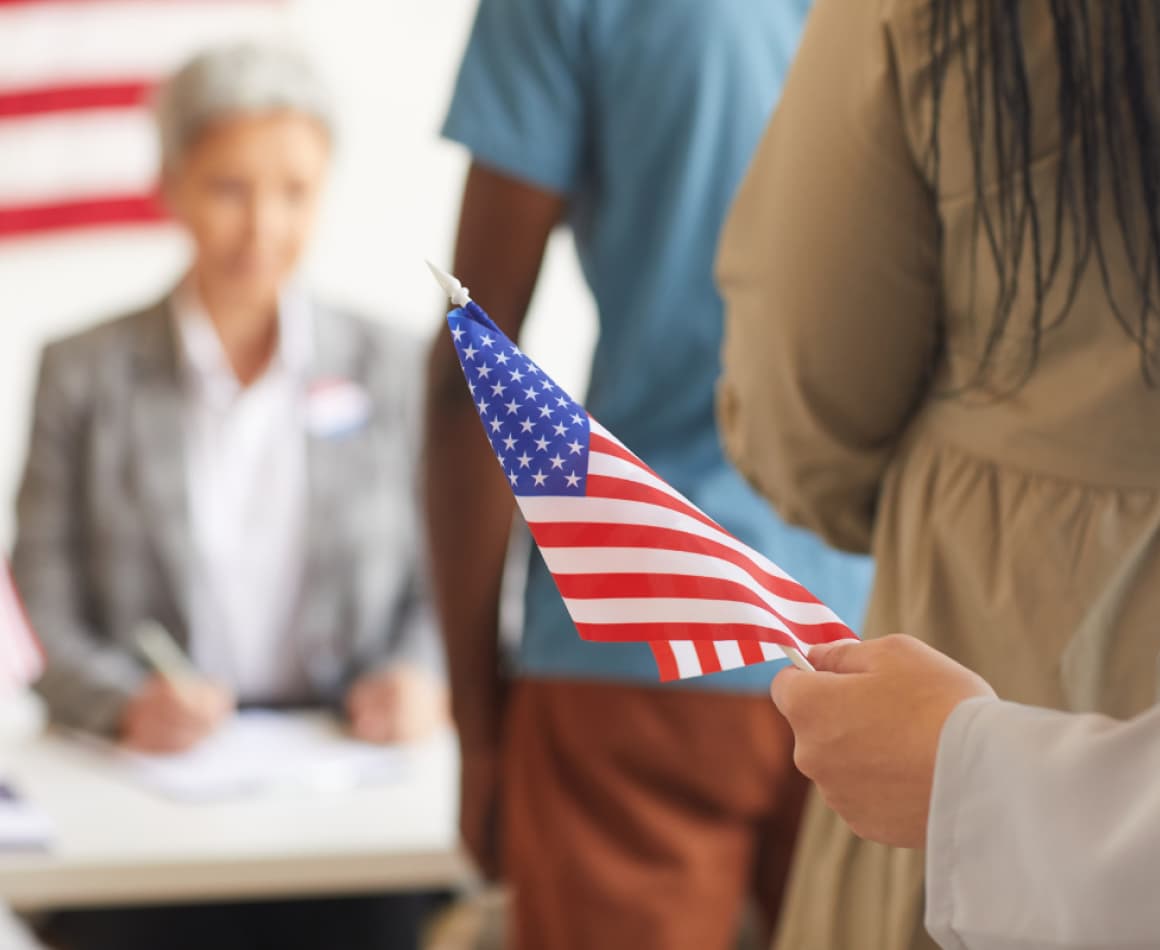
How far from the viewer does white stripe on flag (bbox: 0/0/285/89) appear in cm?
329

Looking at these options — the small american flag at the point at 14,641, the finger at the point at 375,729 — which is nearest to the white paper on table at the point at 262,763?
the finger at the point at 375,729

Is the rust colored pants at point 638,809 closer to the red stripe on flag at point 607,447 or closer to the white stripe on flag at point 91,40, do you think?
the red stripe on flag at point 607,447

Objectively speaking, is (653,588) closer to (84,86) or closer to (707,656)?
(707,656)

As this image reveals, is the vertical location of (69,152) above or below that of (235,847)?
above

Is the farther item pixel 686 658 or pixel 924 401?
pixel 924 401

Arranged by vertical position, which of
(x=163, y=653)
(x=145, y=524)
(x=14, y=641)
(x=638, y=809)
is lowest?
(x=14, y=641)

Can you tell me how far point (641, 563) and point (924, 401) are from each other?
11.9 inches

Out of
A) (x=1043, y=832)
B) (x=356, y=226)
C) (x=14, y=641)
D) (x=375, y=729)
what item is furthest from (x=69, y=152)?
(x=1043, y=832)

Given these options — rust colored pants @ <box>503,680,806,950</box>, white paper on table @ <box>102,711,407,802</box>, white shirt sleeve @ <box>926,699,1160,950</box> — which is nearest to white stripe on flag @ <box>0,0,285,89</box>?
white paper on table @ <box>102,711,407,802</box>

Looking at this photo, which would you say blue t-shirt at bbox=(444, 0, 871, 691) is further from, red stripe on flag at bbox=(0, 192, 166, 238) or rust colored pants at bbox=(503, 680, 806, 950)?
red stripe on flag at bbox=(0, 192, 166, 238)

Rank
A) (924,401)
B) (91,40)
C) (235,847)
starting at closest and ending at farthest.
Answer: (924,401)
(235,847)
(91,40)

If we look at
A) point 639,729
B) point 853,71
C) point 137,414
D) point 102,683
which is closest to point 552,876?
point 639,729

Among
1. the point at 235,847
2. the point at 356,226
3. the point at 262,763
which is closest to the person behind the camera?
→ the point at 235,847

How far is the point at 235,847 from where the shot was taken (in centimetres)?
162
